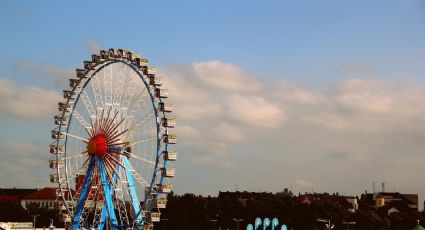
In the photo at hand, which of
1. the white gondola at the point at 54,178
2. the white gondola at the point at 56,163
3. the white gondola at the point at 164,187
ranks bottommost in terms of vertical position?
the white gondola at the point at 164,187

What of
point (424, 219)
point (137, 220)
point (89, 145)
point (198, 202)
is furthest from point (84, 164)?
point (424, 219)

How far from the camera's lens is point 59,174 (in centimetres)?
9162

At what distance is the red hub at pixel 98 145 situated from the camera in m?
81.7

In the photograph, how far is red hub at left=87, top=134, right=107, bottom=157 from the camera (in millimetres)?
81688

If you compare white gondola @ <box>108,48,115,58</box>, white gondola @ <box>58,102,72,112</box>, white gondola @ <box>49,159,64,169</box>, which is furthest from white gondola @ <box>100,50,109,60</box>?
white gondola @ <box>49,159,64,169</box>

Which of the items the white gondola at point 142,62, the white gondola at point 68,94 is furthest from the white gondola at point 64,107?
the white gondola at point 142,62

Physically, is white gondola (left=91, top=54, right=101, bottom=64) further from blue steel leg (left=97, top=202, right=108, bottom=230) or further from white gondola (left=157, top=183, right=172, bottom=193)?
white gondola (left=157, top=183, right=172, bottom=193)

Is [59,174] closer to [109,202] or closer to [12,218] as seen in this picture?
[109,202]

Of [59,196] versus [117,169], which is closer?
[117,169]


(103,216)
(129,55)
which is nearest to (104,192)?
(103,216)

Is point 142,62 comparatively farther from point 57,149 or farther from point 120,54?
point 57,149

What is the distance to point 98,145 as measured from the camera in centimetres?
8181

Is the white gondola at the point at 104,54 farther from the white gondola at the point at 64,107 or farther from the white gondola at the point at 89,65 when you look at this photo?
the white gondola at the point at 64,107

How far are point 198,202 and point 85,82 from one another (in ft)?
255
